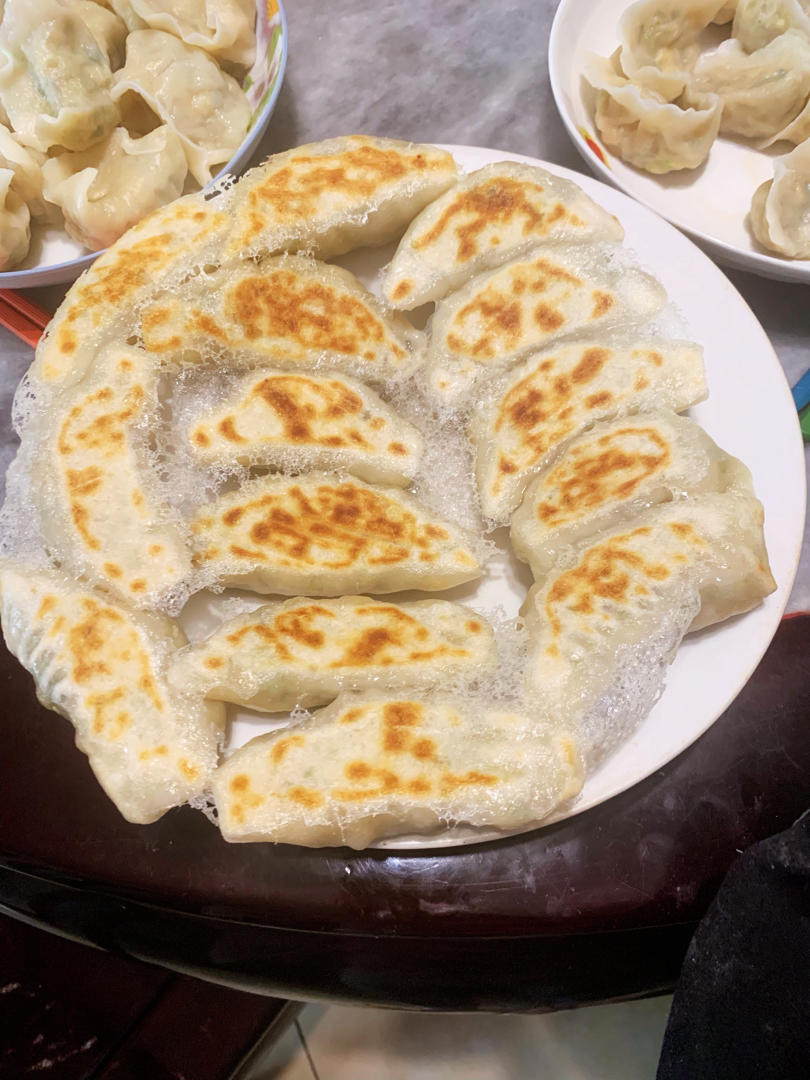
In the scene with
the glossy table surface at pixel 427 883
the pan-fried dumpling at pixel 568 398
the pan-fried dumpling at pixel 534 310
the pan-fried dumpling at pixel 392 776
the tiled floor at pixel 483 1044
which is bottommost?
the tiled floor at pixel 483 1044

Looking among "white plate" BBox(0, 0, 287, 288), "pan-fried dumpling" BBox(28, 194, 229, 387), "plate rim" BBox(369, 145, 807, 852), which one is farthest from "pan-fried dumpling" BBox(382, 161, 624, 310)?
"white plate" BBox(0, 0, 287, 288)

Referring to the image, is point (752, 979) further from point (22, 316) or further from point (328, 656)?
point (22, 316)

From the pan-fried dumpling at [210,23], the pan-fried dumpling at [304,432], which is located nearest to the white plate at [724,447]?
the pan-fried dumpling at [304,432]

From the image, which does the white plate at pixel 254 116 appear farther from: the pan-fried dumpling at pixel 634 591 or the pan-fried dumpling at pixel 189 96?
the pan-fried dumpling at pixel 634 591

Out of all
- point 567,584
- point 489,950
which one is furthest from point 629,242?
point 489,950

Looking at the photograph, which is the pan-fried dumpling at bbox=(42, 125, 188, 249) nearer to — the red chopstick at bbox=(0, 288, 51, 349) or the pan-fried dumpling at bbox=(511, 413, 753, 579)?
the red chopstick at bbox=(0, 288, 51, 349)

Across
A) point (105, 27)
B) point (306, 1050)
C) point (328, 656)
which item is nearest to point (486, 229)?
point (328, 656)
